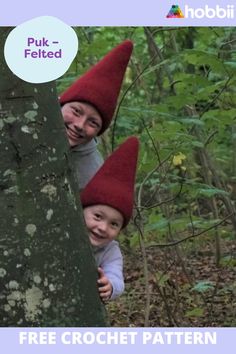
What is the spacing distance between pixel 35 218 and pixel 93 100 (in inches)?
14.9

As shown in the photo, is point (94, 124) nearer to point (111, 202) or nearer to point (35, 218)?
point (111, 202)

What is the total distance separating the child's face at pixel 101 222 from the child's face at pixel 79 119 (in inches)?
6.9

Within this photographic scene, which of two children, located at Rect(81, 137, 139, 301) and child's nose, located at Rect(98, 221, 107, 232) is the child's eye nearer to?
two children, located at Rect(81, 137, 139, 301)

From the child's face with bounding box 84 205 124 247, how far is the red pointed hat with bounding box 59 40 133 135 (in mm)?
223

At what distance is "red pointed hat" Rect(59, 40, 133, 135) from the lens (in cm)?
135

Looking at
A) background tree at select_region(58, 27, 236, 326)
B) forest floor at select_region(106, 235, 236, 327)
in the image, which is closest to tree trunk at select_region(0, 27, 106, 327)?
background tree at select_region(58, 27, 236, 326)

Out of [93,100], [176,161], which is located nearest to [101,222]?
[93,100]

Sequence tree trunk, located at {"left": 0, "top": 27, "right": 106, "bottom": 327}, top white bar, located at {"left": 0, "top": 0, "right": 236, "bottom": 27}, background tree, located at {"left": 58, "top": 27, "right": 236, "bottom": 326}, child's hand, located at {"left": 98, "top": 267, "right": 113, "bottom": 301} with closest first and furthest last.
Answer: tree trunk, located at {"left": 0, "top": 27, "right": 106, "bottom": 327} → child's hand, located at {"left": 98, "top": 267, "right": 113, "bottom": 301} → top white bar, located at {"left": 0, "top": 0, "right": 236, "bottom": 27} → background tree, located at {"left": 58, "top": 27, "right": 236, "bottom": 326}

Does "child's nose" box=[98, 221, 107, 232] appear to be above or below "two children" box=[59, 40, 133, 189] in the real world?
below

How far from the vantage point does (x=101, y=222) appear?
131cm

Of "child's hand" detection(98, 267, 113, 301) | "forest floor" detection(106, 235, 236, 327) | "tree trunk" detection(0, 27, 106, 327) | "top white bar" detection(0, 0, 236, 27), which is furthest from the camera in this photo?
"forest floor" detection(106, 235, 236, 327)

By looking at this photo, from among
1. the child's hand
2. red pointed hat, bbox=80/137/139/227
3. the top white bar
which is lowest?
the child's hand

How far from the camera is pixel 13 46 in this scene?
1184 millimetres
